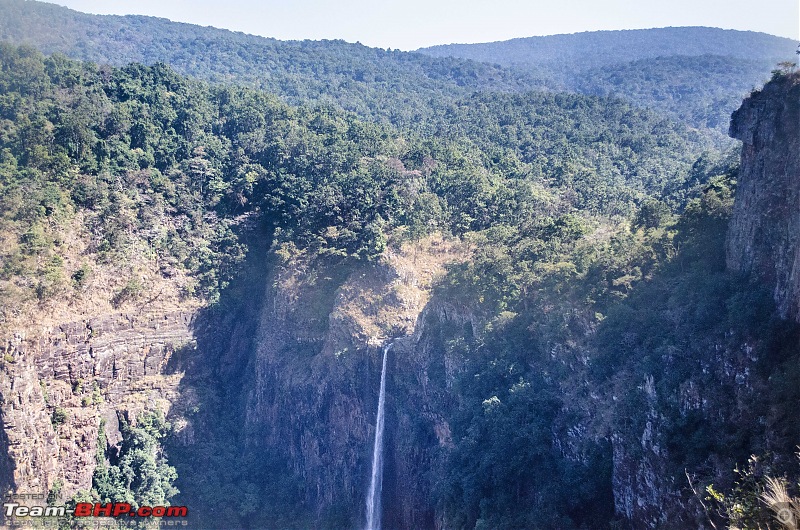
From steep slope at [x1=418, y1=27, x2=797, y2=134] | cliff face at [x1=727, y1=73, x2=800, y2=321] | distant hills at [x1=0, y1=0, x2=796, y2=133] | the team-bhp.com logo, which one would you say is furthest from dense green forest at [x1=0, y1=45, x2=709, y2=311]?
steep slope at [x1=418, y1=27, x2=797, y2=134]

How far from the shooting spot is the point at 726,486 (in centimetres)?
1953

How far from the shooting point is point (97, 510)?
113 feet

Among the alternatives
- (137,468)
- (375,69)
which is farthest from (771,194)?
(375,69)

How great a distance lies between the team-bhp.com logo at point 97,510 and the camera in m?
31.8

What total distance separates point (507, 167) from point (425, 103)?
102ft

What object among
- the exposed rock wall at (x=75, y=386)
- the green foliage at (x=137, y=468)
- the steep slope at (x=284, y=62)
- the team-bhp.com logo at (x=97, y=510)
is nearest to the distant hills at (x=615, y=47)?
the steep slope at (x=284, y=62)

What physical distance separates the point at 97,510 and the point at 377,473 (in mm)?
13880

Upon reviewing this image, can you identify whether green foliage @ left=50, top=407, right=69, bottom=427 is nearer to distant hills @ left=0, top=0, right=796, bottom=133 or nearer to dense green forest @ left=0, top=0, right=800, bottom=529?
dense green forest @ left=0, top=0, right=800, bottom=529

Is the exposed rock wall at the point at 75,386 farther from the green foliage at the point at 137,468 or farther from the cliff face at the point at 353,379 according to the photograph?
the cliff face at the point at 353,379

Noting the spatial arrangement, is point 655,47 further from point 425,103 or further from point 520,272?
point 520,272

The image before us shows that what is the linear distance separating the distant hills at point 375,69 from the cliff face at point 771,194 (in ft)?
150

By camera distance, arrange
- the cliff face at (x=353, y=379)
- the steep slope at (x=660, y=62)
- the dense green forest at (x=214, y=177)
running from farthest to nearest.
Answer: the steep slope at (x=660, y=62) → the dense green forest at (x=214, y=177) → the cliff face at (x=353, y=379)

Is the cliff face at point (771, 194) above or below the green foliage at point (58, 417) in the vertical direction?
above

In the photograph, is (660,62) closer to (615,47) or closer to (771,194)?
(615,47)
